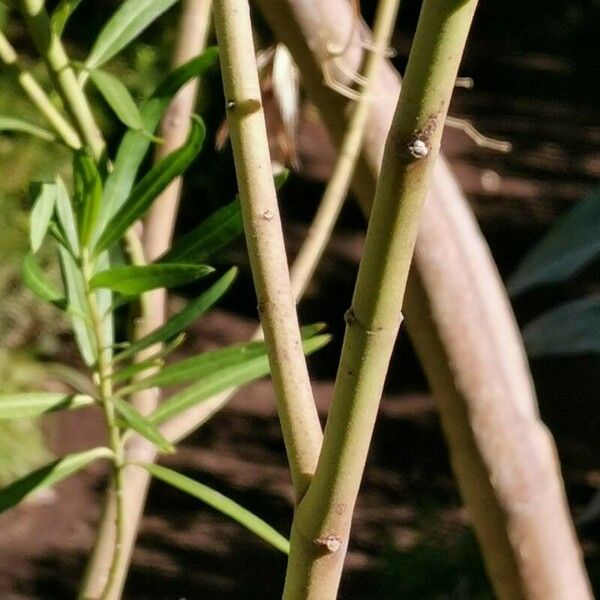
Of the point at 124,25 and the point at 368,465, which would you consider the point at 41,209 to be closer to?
the point at 124,25

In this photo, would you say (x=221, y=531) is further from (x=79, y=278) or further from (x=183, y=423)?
(x=79, y=278)

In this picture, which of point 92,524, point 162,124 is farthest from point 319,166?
point 162,124

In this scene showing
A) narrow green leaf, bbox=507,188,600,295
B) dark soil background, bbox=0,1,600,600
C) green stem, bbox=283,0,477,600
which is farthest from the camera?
dark soil background, bbox=0,1,600,600

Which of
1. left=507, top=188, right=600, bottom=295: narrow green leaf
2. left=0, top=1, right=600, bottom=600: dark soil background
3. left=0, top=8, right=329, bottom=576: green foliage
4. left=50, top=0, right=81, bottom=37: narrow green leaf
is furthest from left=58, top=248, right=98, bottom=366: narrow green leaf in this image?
left=0, top=1, right=600, bottom=600: dark soil background

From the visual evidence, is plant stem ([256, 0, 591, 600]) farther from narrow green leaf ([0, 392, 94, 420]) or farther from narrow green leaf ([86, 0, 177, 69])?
narrow green leaf ([0, 392, 94, 420])

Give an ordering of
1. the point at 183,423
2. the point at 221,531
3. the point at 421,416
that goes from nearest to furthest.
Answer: the point at 183,423 < the point at 221,531 < the point at 421,416

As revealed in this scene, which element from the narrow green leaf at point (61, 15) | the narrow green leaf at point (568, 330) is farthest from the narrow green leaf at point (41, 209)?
the narrow green leaf at point (568, 330)
